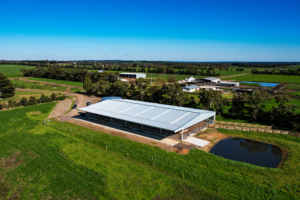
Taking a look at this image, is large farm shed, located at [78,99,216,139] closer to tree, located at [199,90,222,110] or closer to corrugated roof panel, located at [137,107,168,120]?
corrugated roof panel, located at [137,107,168,120]

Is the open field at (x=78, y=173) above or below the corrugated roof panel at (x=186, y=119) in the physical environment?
below

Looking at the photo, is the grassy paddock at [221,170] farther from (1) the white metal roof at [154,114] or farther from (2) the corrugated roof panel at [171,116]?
(2) the corrugated roof panel at [171,116]

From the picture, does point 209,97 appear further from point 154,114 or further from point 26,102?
point 26,102

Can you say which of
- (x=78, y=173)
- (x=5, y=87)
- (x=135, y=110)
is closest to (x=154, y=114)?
(x=135, y=110)

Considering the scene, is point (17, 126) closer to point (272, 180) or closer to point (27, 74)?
point (272, 180)

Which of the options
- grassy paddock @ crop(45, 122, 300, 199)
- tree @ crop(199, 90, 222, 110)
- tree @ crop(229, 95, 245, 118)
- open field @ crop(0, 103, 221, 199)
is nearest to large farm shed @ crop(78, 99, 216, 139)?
grassy paddock @ crop(45, 122, 300, 199)

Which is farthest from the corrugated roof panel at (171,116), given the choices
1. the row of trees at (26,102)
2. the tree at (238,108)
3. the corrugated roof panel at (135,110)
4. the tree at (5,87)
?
the tree at (5,87)
